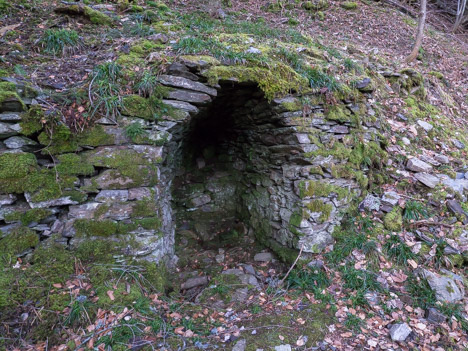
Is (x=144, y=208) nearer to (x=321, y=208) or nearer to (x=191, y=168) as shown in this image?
(x=321, y=208)

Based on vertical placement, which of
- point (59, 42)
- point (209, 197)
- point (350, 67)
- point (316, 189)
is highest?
point (350, 67)

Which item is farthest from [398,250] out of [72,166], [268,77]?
[72,166]

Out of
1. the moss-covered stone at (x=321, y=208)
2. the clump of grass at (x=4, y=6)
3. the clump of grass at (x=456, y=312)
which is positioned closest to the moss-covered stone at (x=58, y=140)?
the moss-covered stone at (x=321, y=208)

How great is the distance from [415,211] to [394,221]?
0.40 metres

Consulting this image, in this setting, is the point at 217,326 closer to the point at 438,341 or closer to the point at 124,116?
the point at 438,341

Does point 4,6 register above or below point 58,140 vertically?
above

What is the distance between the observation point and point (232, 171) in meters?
5.39

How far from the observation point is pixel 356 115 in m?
4.06

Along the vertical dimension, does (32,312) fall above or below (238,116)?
below

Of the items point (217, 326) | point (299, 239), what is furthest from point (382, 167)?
point (217, 326)

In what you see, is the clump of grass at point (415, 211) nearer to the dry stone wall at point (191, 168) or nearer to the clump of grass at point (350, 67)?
the dry stone wall at point (191, 168)

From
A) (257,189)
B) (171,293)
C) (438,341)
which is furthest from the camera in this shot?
(257,189)

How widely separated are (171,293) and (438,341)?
2.95 metres

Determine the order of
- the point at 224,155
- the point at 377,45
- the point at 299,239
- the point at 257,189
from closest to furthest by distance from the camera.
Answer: the point at 299,239 → the point at 257,189 → the point at 224,155 → the point at 377,45
